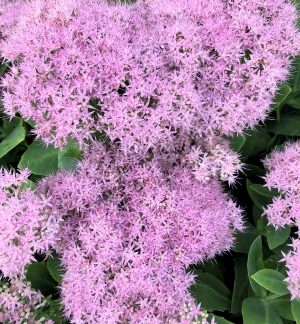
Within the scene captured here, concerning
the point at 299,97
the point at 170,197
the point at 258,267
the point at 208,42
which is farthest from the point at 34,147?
the point at 299,97

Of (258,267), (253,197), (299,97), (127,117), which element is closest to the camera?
(127,117)

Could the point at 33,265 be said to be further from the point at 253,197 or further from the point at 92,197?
the point at 253,197

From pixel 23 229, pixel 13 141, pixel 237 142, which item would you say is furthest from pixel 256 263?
pixel 13 141

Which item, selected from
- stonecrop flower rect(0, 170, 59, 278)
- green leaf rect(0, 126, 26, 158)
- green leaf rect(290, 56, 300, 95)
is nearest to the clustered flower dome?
stonecrop flower rect(0, 170, 59, 278)

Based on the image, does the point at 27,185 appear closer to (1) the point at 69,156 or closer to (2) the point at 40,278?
(1) the point at 69,156

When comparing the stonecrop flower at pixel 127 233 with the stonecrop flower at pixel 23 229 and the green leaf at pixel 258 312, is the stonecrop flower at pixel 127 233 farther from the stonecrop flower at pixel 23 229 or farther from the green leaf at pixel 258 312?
the green leaf at pixel 258 312

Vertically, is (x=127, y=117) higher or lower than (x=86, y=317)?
higher

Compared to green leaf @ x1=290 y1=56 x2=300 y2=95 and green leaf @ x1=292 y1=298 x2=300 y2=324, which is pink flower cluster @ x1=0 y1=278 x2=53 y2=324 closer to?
green leaf @ x1=292 y1=298 x2=300 y2=324
